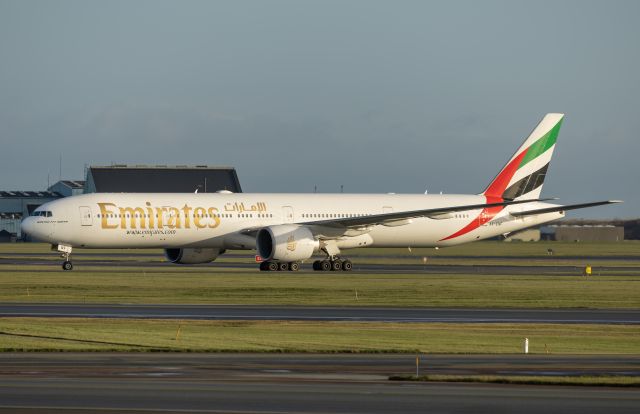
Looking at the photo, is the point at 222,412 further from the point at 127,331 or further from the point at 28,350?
the point at 127,331

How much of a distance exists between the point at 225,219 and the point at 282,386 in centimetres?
4513

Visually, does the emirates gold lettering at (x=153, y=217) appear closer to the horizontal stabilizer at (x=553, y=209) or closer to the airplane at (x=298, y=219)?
the airplane at (x=298, y=219)

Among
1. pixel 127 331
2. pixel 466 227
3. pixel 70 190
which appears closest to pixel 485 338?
pixel 127 331

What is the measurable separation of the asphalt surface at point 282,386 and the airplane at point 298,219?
123 feet

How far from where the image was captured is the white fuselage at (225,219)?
63.1 metres

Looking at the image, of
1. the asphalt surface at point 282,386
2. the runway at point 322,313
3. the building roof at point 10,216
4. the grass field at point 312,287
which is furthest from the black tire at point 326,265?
the building roof at point 10,216

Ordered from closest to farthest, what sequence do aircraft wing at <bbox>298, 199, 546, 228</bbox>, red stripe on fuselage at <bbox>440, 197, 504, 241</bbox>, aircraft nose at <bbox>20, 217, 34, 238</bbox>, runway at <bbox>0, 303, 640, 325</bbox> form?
runway at <bbox>0, 303, 640, 325</bbox> < aircraft nose at <bbox>20, 217, 34, 238</bbox> < aircraft wing at <bbox>298, 199, 546, 228</bbox> < red stripe on fuselage at <bbox>440, 197, 504, 241</bbox>

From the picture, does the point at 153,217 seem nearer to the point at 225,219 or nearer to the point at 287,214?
the point at 225,219

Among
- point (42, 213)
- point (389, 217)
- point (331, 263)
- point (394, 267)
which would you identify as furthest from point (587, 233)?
point (42, 213)

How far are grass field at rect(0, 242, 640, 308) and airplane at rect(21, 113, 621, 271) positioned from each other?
5.63 feet

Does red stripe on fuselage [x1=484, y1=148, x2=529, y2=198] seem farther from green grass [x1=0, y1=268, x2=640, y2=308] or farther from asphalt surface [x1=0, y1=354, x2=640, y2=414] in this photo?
asphalt surface [x1=0, y1=354, x2=640, y2=414]

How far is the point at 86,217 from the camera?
62.9m

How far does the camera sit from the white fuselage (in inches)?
2483

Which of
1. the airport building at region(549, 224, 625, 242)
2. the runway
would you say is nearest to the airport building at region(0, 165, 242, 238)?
the airport building at region(549, 224, 625, 242)
